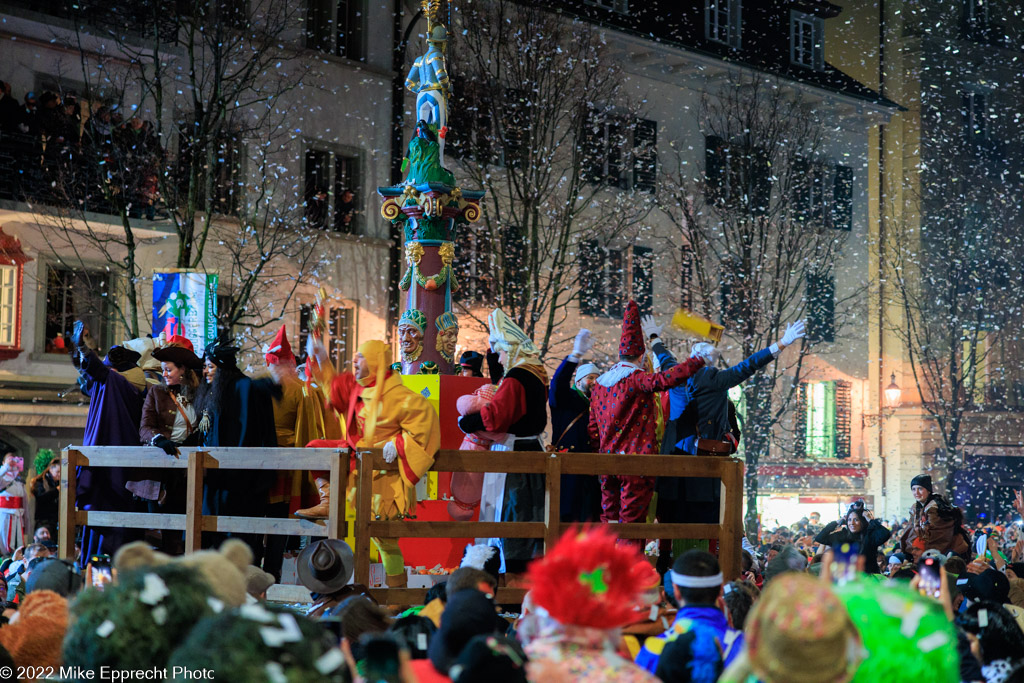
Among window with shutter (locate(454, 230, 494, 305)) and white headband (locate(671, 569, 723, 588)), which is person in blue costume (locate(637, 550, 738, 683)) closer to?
white headband (locate(671, 569, 723, 588))

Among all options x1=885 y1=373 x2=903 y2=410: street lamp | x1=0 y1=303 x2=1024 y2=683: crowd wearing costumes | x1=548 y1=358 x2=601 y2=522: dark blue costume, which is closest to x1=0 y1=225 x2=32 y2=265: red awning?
x1=0 y1=303 x2=1024 y2=683: crowd wearing costumes

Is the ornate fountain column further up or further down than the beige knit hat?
further up

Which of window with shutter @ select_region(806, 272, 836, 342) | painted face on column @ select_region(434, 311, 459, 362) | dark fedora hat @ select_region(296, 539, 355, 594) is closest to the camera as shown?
dark fedora hat @ select_region(296, 539, 355, 594)

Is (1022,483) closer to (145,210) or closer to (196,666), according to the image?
(145,210)

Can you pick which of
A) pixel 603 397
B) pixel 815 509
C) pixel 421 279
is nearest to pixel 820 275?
pixel 815 509

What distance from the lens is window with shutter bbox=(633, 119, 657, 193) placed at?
→ 2619 centimetres

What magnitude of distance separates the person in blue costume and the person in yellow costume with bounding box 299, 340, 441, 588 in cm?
334

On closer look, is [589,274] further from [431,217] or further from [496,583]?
[496,583]

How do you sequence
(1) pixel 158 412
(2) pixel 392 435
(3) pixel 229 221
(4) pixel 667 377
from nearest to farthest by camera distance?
(2) pixel 392 435
(4) pixel 667 377
(1) pixel 158 412
(3) pixel 229 221

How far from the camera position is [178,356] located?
8.73 m

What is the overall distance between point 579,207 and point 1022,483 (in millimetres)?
12815

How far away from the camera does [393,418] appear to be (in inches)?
306

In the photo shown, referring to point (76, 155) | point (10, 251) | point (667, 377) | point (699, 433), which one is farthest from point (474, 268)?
point (667, 377)

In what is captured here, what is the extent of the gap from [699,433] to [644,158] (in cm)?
1802
